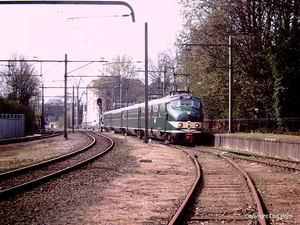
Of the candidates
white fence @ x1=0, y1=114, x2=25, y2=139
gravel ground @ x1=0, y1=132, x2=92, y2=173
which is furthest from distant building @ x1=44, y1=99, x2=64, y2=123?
gravel ground @ x1=0, y1=132, x2=92, y2=173

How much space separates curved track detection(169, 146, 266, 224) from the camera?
6375mm

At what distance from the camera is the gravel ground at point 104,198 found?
21.3 feet

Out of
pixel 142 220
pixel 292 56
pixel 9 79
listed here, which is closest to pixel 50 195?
pixel 142 220

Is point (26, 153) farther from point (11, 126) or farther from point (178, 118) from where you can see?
point (11, 126)

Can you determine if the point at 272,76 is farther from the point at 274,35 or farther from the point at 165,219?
the point at 165,219

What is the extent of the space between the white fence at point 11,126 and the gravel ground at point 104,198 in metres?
24.4

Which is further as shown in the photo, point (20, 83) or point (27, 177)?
point (20, 83)

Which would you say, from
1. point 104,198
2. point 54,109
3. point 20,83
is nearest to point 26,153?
point 104,198

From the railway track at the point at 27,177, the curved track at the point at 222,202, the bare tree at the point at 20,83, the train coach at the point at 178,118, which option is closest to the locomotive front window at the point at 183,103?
the train coach at the point at 178,118

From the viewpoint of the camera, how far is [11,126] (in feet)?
122

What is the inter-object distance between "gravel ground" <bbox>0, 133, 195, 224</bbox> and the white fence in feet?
79.9

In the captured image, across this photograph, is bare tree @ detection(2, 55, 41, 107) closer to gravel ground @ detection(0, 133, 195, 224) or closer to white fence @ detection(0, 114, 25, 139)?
white fence @ detection(0, 114, 25, 139)

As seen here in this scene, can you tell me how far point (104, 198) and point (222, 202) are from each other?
7.75 feet

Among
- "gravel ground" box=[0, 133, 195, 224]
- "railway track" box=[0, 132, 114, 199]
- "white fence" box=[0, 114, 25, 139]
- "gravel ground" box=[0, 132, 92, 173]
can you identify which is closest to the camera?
"gravel ground" box=[0, 133, 195, 224]
